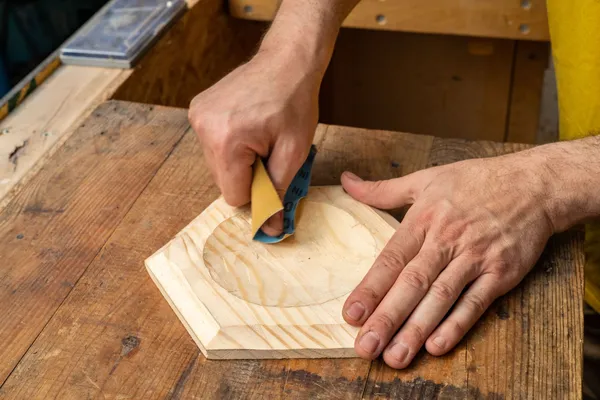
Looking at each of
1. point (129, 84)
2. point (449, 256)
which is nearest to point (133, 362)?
point (449, 256)

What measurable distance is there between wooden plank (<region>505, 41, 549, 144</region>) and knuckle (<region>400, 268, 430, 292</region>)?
4.15 feet

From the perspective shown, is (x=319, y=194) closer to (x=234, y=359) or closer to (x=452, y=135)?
(x=234, y=359)

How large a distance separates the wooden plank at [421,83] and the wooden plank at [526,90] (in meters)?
0.02

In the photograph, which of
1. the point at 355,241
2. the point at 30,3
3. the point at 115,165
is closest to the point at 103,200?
the point at 115,165

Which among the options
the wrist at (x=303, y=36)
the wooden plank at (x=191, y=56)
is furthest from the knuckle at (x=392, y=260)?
the wooden plank at (x=191, y=56)

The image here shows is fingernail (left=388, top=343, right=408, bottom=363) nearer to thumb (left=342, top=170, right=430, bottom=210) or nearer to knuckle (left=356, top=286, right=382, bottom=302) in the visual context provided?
knuckle (left=356, top=286, right=382, bottom=302)

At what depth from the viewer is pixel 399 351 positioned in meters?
0.80

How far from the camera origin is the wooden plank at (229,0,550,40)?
1.63 m

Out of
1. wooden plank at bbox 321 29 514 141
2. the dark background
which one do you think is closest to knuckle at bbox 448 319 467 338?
wooden plank at bbox 321 29 514 141

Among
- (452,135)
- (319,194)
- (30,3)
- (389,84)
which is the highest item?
(319,194)

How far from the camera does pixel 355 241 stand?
1.00 metres

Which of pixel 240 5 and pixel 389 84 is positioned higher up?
pixel 240 5

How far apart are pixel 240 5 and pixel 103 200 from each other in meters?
0.90

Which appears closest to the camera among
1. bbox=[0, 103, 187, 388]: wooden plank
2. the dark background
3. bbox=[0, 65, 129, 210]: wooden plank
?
bbox=[0, 103, 187, 388]: wooden plank
